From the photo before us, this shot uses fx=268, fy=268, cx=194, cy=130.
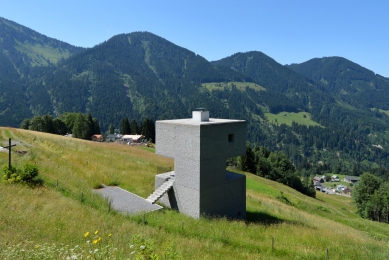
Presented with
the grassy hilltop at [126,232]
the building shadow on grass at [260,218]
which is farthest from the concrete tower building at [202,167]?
the grassy hilltop at [126,232]

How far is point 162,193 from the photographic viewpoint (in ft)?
62.4

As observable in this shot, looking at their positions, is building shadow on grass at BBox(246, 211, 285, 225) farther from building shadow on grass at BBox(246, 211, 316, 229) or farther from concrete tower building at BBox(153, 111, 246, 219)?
concrete tower building at BBox(153, 111, 246, 219)

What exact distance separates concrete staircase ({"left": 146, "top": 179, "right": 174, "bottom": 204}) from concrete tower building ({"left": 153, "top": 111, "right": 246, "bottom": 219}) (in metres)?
0.09

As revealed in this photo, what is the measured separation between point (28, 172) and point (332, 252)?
17367mm

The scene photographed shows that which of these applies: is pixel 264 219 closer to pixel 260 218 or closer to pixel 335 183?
pixel 260 218

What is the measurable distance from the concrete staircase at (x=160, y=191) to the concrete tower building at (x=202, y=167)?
0.09m

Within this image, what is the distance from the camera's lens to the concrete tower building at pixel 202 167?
1784 cm

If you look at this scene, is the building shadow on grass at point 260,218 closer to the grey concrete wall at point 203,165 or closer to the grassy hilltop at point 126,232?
the grassy hilltop at point 126,232

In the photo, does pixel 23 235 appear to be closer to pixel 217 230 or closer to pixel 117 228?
pixel 117 228

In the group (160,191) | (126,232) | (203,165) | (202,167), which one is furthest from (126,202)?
(126,232)

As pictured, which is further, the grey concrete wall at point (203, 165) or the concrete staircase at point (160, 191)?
the concrete staircase at point (160, 191)

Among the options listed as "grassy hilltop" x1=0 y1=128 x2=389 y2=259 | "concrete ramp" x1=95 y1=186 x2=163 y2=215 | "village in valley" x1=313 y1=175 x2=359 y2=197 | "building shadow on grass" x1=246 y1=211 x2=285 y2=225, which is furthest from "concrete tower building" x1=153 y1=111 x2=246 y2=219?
"village in valley" x1=313 y1=175 x2=359 y2=197

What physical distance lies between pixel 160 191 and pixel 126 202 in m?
2.51

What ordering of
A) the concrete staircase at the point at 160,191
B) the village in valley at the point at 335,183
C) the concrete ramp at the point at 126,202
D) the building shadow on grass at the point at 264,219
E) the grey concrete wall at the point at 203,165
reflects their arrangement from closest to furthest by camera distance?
the concrete ramp at the point at 126,202, the grey concrete wall at the point at 203,165, the concrete staircase at the point at 160,191, the building shadow on grass at the point at 264,219, the village in valley at the point at 335,183
